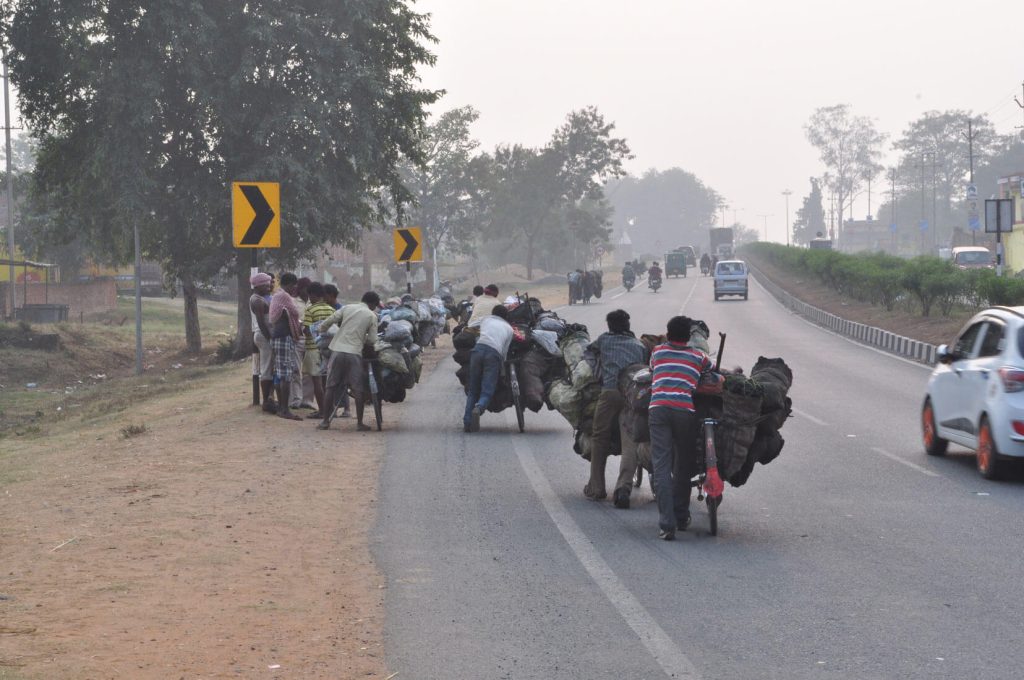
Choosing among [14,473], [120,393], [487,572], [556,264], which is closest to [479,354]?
[14,473]

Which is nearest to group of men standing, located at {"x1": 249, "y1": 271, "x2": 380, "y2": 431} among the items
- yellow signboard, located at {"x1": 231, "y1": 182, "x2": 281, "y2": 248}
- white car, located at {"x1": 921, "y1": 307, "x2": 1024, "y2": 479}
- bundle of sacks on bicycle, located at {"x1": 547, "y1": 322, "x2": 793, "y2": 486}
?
yellow signboard, located at {"x1": 231, "y1": 182, "x2": 281, "y2": 248}

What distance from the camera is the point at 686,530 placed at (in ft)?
32.8

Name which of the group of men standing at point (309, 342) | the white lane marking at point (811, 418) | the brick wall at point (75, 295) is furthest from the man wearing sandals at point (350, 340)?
the brick wall at point (75, 295)

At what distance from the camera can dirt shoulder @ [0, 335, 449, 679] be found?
6664mm

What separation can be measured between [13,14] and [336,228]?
890 cm

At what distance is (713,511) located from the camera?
376 inches

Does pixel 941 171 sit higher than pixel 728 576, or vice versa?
pixel 941 171

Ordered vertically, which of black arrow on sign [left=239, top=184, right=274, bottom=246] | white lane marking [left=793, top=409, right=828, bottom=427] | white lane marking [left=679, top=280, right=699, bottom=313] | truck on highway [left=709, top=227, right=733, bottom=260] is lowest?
white lane marking [left=793, top=409, right=828, bottom=427]

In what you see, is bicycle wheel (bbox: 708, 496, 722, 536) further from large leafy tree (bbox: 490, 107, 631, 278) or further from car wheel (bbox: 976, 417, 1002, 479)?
large leafy tree (bbox: 490, 107, 631, 278)

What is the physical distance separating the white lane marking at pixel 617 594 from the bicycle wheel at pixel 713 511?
0.47 meters

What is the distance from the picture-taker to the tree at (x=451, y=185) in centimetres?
8888

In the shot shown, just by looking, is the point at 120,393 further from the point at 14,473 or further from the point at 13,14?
the point at 14,473

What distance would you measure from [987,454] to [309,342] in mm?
8956

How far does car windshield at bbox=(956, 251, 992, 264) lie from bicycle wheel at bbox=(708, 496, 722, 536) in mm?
56063
